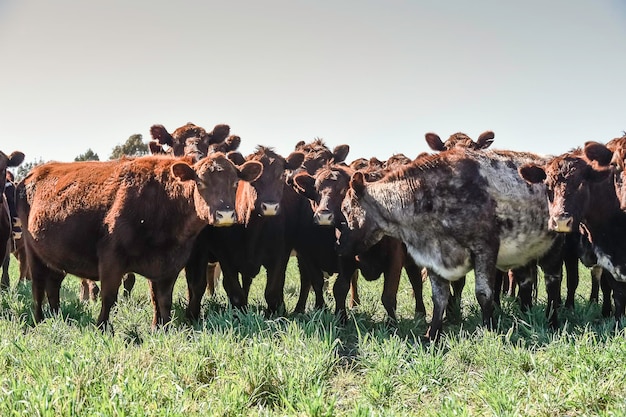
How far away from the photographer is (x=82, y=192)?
7766mm

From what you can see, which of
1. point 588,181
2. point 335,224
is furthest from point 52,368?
point 588,181

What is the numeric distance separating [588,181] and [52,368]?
18.8ft

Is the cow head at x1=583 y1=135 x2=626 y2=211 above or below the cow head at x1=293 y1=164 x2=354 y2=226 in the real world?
above

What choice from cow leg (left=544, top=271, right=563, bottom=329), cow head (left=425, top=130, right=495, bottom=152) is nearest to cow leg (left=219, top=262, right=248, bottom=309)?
cow leg (left=544, top=271, right=563, bottom=329)

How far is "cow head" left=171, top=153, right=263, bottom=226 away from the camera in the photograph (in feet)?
22.3

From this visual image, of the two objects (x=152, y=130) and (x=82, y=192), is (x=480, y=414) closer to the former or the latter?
(x=82, y=192)

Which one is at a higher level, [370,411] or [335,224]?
[335,224]

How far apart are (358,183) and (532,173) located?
6.68 feet

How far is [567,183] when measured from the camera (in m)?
6.69

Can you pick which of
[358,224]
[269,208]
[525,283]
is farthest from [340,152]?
[525,283]

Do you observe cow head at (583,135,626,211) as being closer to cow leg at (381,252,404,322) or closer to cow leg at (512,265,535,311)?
cow leg at (512,265,535,311)

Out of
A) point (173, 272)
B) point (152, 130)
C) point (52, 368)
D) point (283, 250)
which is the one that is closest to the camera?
point (52, 368)

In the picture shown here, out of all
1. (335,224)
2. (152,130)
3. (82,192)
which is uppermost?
(152,130)

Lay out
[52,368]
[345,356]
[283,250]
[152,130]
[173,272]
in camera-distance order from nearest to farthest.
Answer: [52,368], [345,356], [173,272], [283,250], [152,130]
